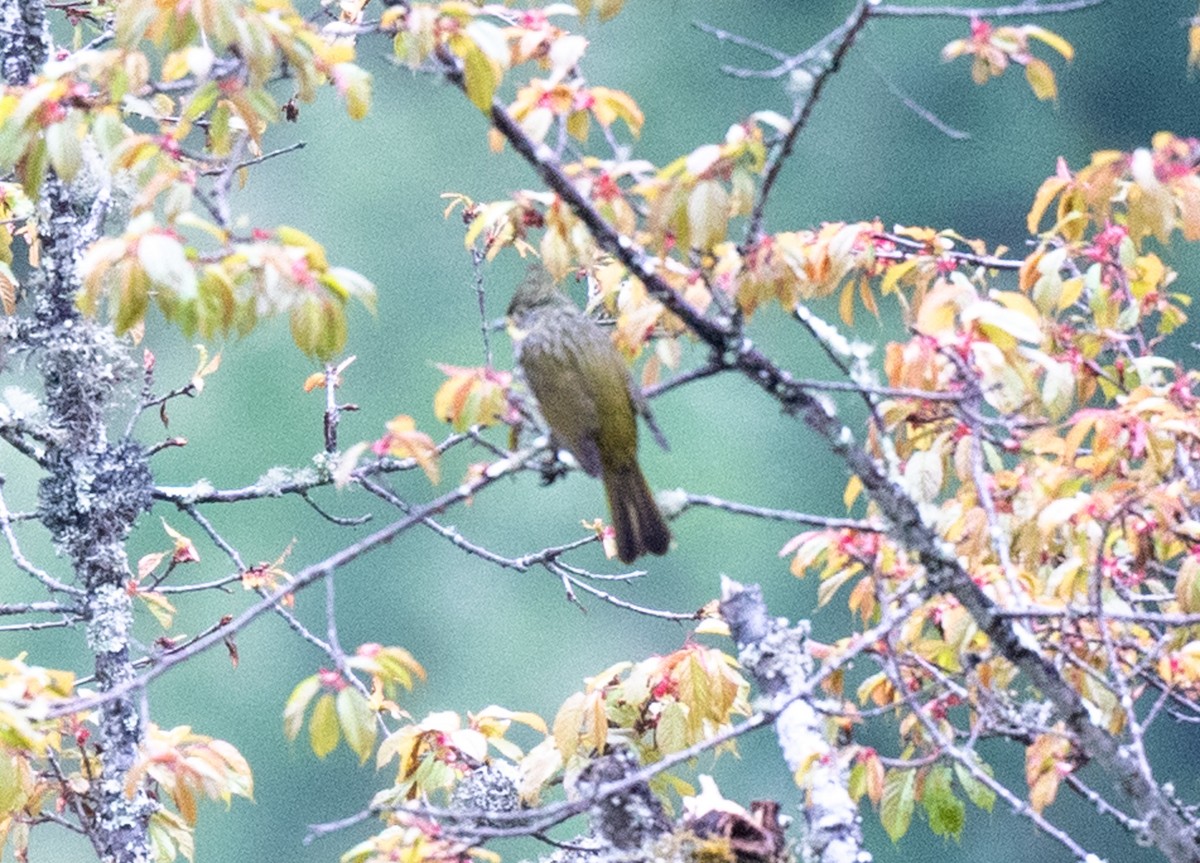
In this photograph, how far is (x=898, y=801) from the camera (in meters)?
2.20

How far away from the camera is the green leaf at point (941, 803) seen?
2.18 meters

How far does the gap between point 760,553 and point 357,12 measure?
2.62 metres

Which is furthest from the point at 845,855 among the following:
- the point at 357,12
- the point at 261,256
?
the point at 357,12

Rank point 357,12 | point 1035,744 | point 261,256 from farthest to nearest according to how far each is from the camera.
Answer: point 357,12 → point 1035,744 → point 261,256

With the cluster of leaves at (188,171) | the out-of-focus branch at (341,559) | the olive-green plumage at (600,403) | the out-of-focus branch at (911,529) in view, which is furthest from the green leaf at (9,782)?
the out-of-focus branch at (911,529)

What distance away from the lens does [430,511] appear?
1475mm

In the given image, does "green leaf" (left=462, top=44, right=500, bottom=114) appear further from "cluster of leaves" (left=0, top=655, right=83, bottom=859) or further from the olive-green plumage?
"cluster of leaves" (left=0, top=655, right=83, bottom=859)

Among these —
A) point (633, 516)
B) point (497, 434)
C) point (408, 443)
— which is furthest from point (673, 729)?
point (497, 434)

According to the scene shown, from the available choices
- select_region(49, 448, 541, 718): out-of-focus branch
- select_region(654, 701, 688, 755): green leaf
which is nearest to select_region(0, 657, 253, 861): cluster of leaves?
select_region(49, 448, 541, 718): out-of-focus branch

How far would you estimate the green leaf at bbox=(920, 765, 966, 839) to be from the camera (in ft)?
7.16

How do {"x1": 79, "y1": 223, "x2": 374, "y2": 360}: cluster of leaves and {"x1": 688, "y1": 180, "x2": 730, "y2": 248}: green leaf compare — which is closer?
{"x1": 79, "y1": 223, "x2": 374, "y2": 360}: cluster of leaves

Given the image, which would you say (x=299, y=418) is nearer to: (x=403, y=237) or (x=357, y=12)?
(x=403, y=237)

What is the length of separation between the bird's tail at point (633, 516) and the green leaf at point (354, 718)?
25.8 inches

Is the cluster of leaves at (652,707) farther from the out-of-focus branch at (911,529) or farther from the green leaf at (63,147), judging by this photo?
the green leaf at (63,147)
